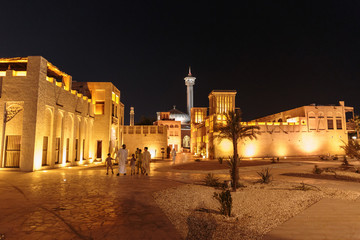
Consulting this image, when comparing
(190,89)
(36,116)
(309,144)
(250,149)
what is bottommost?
(250,149)

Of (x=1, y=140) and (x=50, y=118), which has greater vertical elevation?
(x=50, y=118)

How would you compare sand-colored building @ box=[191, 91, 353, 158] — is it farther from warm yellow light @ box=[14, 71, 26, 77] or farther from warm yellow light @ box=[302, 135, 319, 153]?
warm yellow light @ box=[14, 71, 26, 77]

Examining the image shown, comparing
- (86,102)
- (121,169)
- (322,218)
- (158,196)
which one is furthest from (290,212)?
(86,102)

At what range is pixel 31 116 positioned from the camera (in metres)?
15.2

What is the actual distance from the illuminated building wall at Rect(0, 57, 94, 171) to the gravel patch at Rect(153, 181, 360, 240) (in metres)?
11.6

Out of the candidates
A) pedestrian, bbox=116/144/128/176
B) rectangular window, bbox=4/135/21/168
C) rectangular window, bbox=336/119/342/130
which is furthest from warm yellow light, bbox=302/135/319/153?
rectangular window, bbox=4/135/21/168

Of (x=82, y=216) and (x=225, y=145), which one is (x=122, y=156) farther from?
(x=225, y=145)

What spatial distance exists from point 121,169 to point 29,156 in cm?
678

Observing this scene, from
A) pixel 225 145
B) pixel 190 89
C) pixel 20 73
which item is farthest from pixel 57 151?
pixel 190 89

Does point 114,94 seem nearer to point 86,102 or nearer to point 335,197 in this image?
point 86,102

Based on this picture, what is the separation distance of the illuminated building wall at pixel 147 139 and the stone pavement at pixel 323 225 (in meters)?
30.2

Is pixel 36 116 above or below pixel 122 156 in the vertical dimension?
above

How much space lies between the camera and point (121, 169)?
13.2m

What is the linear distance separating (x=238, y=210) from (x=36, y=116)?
48.0ft
